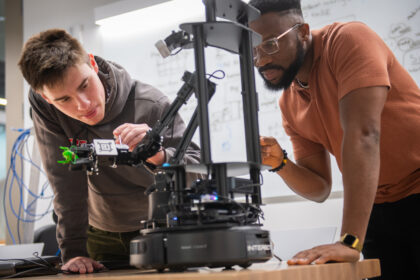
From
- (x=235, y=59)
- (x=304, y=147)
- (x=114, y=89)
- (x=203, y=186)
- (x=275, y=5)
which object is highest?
(x=235, y=59)

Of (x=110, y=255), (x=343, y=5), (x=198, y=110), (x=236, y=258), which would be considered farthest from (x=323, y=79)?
(x=343, y=5)

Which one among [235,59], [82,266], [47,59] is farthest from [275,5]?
[235,59]

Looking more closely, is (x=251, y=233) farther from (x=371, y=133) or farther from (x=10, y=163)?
(x=10, y=163)

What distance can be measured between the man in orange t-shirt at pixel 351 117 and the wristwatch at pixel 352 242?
5.4 inches

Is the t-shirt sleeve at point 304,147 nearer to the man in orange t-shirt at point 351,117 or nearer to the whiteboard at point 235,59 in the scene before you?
the man in orange t-shirt at point 351,117

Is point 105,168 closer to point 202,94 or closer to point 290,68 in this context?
point 290,68

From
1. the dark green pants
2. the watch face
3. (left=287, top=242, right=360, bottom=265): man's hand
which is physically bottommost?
the dark green pants

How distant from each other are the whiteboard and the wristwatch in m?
1.43

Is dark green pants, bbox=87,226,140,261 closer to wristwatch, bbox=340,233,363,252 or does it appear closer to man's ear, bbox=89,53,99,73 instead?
man's ear, bbox=89,53,99,73

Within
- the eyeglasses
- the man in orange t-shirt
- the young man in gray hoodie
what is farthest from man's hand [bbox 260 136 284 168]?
the eyeglasses

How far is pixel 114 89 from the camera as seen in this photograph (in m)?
1.50

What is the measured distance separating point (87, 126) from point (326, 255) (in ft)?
3.19

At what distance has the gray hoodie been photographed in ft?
4.74

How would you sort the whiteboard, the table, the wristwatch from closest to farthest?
1. the table
2. the wristwatch
3. the whiteboard
